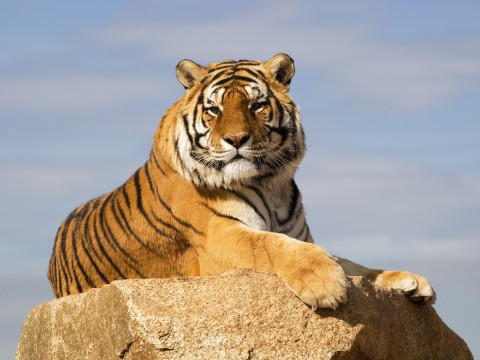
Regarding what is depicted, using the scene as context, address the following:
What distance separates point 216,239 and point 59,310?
1022mm

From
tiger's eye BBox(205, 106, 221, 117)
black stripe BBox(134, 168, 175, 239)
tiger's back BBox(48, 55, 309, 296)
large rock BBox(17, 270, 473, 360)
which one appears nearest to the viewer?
large rock BBox(17, 270, 473, 360)

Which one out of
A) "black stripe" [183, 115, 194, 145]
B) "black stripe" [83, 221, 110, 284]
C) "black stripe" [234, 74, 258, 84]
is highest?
"black stripe" [234, 74, 258, 84]

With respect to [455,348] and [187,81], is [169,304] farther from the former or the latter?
[455,348]

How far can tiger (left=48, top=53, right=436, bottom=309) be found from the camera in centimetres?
596

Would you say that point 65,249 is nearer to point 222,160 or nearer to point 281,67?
point 222,160

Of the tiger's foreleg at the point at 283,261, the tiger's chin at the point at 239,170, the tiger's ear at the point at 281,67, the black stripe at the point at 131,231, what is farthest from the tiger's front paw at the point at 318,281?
the tiger's ear at the point at 281,67

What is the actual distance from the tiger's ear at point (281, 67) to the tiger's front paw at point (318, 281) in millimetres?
1614

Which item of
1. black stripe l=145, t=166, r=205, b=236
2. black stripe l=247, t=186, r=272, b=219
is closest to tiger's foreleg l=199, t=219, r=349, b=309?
black stripe l=145, t=166, r=205, b=236

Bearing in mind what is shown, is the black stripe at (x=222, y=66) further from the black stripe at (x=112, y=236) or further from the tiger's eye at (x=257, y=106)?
the black stripe at (x=112, y=236)

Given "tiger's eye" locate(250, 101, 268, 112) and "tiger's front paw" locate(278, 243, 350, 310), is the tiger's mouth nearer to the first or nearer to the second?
"tiger's eye" locate(250, 101, 268, 112)

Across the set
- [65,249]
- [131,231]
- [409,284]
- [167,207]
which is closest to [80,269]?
[65,249]

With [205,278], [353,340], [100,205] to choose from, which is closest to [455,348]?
[353,340]

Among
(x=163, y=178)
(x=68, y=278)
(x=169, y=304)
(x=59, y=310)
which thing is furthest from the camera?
(x=68, y=278)

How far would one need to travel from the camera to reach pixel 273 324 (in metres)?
5.14
